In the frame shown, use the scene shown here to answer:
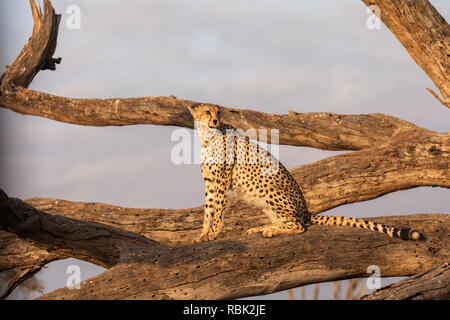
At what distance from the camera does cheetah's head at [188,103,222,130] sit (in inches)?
188

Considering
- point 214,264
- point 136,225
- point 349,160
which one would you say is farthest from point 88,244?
point 349,160

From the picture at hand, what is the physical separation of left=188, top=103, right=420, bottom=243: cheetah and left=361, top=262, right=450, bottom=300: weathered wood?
77 centimetres

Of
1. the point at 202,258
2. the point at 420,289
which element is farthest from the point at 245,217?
the point at 420,289

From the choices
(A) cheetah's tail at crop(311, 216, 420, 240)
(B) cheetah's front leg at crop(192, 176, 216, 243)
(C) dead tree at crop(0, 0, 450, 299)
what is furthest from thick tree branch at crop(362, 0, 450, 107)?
(B) cheetah's front leg at crop(192, 176, 216, 243)

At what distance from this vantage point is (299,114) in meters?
7.25

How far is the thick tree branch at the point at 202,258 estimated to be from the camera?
4.28 meters

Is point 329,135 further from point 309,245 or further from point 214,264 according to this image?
point 214,264

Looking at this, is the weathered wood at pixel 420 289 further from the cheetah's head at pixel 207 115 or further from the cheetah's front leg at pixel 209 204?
the cheetah's head at pixel 207 115

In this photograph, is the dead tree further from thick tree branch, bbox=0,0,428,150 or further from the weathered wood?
the weathered wood

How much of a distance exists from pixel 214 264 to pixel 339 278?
1.28 m

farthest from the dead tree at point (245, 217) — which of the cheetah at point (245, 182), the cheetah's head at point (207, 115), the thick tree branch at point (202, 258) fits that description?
the cheetah's head at point (207, 115)

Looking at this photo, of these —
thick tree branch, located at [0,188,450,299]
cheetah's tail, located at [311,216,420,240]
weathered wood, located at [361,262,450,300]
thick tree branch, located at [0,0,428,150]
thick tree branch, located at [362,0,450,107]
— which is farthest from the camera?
thick tree branch, located at [0,0,428,150]

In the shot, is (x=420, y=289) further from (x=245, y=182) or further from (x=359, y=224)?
(x=245, y=182)

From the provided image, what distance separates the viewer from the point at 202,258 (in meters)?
4.40
